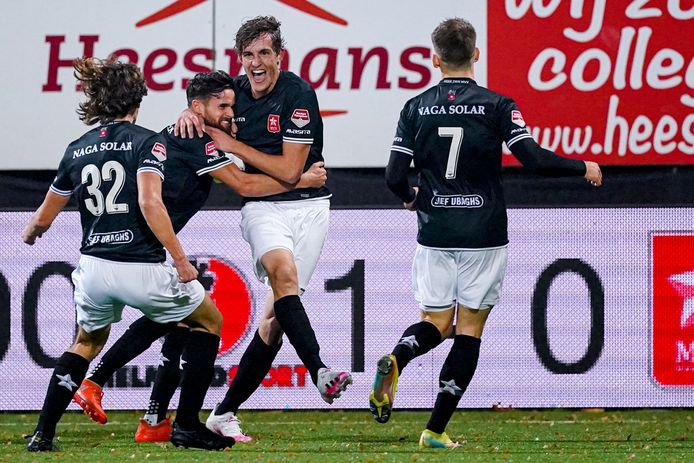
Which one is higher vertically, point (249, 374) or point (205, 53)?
point (205, 53)

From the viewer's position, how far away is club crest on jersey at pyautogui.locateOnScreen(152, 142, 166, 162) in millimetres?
6391

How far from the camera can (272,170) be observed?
6887 mm

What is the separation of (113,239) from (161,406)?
1039 millimetres

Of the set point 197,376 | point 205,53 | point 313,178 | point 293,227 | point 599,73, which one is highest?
point 205,53

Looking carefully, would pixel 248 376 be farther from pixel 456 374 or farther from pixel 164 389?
pixel 456 374

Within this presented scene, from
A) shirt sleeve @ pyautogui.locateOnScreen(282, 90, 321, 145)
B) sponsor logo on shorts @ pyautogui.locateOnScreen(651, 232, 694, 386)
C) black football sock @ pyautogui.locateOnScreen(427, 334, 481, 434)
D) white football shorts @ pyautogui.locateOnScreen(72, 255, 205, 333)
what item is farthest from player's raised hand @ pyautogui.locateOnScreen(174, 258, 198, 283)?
sponsor logo on shorts @ pyautogui.locateOnScreen(651, 232, 694, 386)

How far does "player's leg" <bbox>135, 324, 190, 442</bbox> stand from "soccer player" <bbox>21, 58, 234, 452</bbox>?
40 cm

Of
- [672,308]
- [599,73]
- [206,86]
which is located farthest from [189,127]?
[599,73]

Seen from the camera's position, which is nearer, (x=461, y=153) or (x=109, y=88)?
(x=109, y=88)

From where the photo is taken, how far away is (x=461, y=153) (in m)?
6.68

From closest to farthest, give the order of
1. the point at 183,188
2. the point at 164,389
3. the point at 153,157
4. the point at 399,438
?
the point at 153,157
the point at 183,188
the point at 164,389
the point at 399,438

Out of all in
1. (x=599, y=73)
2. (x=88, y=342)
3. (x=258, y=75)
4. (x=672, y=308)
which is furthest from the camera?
(x=599, y=73)

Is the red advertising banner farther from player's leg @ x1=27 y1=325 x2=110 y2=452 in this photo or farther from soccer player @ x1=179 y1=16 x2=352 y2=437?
player's leg @ x1=27 y1=325 x2=110 y2=452

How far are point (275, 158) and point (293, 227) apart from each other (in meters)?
0.34
